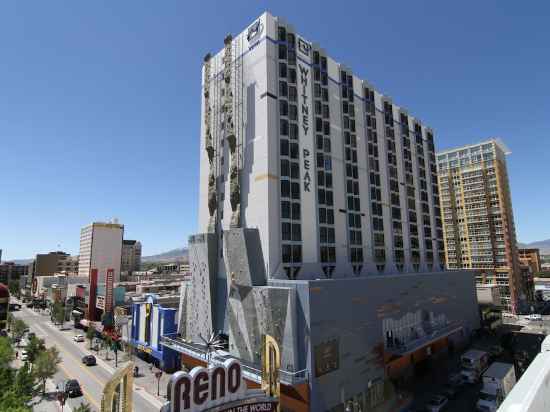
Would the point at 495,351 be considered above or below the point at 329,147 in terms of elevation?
below

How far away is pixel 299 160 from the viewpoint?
5566 centimetres

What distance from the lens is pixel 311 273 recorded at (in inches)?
2111

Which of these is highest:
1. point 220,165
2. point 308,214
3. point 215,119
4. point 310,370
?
point 215,119

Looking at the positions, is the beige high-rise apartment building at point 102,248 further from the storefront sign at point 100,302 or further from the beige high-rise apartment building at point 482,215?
the beige high-rise apartment building at point 482,215

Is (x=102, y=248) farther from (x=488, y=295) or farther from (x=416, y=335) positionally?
(x=488, y=295)

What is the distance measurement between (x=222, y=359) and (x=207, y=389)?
2755cm

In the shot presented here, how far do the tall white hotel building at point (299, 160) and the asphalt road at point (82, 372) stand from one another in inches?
887

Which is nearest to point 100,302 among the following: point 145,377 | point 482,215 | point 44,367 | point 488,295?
point 145,377

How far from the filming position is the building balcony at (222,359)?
39.0 m

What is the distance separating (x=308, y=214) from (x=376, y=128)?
32524 millimetres

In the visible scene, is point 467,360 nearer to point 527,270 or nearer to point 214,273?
point 214,273

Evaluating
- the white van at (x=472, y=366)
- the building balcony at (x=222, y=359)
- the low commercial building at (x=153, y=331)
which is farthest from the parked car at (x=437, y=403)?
the low commercial building at (x=153, y=331)

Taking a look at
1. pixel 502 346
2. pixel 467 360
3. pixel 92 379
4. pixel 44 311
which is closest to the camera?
pixel 467 360

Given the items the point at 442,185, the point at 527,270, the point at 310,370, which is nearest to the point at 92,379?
the point at 310,370
